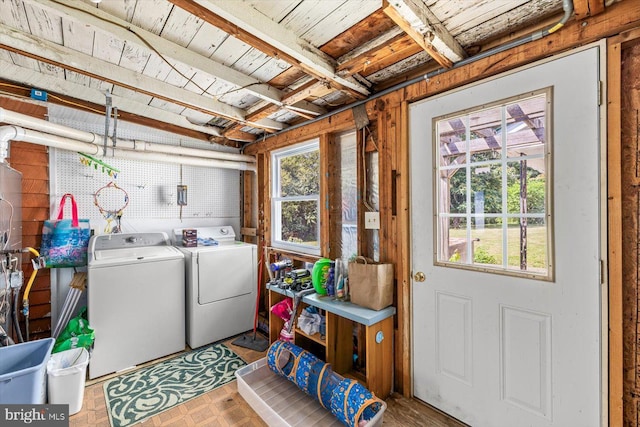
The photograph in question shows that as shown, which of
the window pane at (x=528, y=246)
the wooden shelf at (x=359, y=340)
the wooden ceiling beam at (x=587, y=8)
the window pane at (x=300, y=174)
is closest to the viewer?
the wooden ceiling beam at (x=587, y=8)

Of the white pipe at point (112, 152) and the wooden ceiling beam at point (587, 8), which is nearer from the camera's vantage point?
the wooden ceiling beam at point (587, 8)

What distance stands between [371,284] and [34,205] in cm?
299

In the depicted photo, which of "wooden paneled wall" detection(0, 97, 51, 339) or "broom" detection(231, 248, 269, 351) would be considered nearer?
"wooden paneled wall" detection(0, 97, 51, 339)

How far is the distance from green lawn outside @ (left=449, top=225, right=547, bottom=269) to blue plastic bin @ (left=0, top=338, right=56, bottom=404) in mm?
2713

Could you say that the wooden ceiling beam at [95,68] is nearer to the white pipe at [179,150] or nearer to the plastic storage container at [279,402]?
the white pipe at [179,150]

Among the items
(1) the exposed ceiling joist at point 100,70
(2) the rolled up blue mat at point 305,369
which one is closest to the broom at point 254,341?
(2) the rolled up blue mat at point 305,369

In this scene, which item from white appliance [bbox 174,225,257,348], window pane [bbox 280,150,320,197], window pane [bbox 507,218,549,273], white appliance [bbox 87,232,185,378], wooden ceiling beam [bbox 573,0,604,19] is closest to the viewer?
wooden ceiling beam [bbox 573,0,604,19]

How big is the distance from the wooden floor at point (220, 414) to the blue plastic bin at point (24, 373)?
0.30m

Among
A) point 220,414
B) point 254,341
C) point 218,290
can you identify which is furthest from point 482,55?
point 254,341

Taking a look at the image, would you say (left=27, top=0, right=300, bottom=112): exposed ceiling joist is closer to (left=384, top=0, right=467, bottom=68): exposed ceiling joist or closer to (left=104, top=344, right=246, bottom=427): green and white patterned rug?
(left=384, top=0, right=467, bottom=68): exposed ceiling joist

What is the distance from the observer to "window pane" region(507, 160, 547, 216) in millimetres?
1514

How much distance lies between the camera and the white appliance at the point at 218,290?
2764 mm

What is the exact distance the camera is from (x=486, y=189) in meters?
1.70

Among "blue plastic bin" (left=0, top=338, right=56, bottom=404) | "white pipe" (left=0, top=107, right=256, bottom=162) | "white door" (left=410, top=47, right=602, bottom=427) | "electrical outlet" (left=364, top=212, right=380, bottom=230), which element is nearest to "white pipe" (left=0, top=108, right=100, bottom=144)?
"white pipe" (left=0, top=107, right=256, bottom=162)
